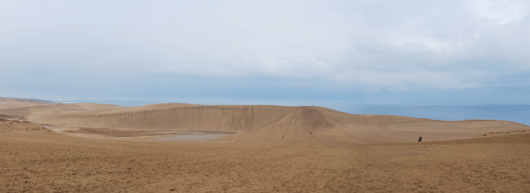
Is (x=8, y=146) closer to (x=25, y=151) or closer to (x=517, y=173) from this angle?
(x=25, y=151)

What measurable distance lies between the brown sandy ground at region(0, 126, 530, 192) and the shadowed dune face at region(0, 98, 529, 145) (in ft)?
57.5

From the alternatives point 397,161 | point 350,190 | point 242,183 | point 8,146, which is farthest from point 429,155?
point 8,146

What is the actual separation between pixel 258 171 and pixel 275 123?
29073 mm

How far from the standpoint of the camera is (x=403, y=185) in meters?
11.0

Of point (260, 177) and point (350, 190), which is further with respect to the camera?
point (260, 177)

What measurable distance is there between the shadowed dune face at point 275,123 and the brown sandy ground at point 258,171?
57.5 ft

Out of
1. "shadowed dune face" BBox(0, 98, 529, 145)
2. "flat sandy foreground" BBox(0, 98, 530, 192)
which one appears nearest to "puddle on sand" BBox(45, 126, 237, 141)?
"shadowed dune face" BBox(0, 98, 529, 145)

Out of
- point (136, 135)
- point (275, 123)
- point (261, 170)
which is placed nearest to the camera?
point (261, 170)

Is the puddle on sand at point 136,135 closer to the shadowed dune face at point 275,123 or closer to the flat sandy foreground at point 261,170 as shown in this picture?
the shadowed dune face at point 275,123

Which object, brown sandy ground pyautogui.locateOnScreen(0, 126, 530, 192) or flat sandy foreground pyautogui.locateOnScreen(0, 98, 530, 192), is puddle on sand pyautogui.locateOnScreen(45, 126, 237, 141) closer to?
flat sandy foreground pyautogui.locateOnScreen(0, 98, 530, 192)

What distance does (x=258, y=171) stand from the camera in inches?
542

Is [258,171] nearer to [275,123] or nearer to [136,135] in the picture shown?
[275,123]

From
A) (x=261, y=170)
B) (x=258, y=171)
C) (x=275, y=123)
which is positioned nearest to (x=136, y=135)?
(x=275, y=123)

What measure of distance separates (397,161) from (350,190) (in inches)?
263
